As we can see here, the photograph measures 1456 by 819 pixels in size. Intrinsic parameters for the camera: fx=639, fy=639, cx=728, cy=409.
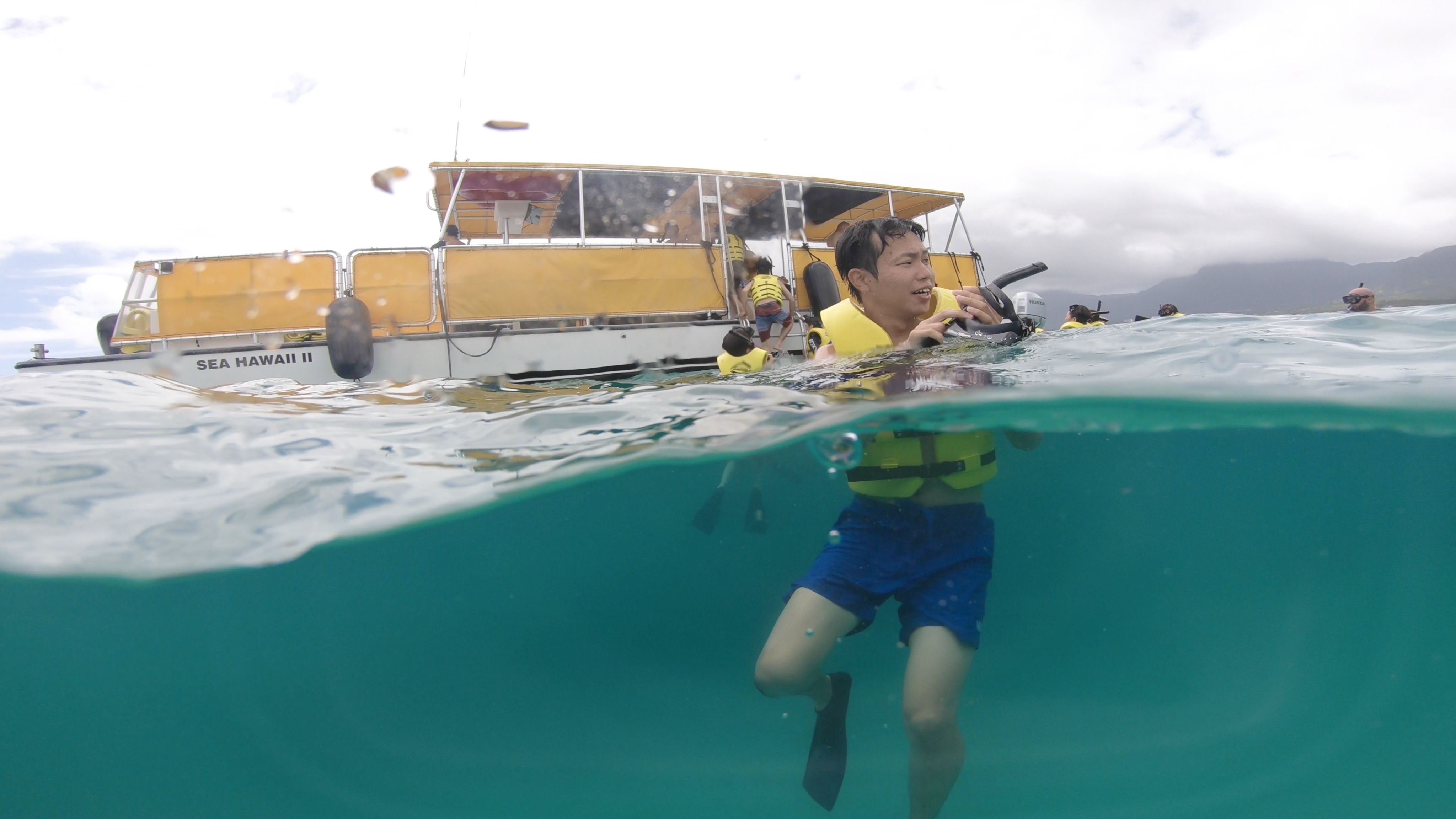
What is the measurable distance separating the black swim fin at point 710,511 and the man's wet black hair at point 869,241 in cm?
313

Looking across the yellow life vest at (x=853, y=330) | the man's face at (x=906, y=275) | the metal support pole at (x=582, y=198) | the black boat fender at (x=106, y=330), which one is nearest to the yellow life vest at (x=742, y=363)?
the yellow life vest at (x=853, y=330)

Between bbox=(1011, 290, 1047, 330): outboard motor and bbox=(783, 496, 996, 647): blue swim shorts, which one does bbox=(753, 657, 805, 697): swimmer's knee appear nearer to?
bbox=(783, 496, 996, 647): blue swim shorts

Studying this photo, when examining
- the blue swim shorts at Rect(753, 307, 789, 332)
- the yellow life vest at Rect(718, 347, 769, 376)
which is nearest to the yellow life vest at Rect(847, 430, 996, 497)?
the yellow life vest at Rect(718, 347, 769, 376)

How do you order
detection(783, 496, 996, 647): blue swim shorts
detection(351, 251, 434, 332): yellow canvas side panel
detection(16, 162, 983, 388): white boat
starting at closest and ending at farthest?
detection(783, 496, 996, 647): blue swim shorts
detection(16, 162, 983, 388): white boat
detection(351, 251, 434, 332): yellow canvas side panel

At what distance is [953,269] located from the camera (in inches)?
441

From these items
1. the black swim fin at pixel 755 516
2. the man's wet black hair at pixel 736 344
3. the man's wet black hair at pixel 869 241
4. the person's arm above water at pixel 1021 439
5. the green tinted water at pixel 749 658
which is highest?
the man's wet black hair at pixel 869 241

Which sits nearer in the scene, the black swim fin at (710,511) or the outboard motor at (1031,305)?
the black swim fin at (710,511)

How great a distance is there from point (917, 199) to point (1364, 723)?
9214 millimetres

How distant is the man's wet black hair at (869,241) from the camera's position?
3266mm

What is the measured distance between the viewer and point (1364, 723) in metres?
6.79

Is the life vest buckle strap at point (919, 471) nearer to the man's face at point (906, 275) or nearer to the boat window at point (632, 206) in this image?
the man's face at point (906, 275)

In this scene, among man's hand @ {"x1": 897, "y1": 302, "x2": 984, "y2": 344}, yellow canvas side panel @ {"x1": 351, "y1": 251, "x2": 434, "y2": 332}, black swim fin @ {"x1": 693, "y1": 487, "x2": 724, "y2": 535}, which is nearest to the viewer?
man's hand @ {"x1": 897, "y1": 302, "x2": 984, "y2": 344}

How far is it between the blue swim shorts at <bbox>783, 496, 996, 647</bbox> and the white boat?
6355 mm

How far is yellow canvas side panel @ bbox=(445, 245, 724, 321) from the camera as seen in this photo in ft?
27.1
